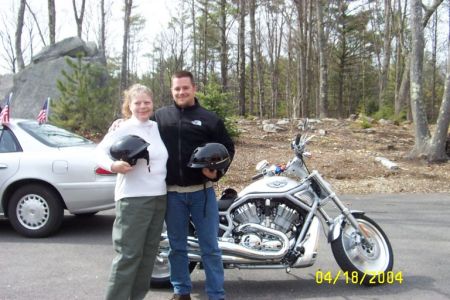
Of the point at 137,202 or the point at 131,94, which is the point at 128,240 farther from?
the point at 131,94

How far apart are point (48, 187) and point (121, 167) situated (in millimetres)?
3298

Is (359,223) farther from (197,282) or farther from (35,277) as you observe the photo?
(35,277)

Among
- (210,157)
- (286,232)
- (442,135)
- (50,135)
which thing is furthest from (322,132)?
(210,157)

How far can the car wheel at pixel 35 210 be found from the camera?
6297 mm

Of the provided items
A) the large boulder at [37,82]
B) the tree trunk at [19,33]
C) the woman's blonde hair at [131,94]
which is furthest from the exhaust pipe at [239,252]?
the tree trunk at [19,33]

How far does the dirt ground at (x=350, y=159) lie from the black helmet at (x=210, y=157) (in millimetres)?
6140

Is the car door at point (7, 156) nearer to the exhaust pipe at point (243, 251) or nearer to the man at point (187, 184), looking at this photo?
the exhaust pipe at point (243, 251)

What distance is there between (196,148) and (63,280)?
216 centimetres

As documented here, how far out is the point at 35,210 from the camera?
6.30 metres

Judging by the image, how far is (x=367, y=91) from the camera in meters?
48.3

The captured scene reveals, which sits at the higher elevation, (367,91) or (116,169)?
(367,91)

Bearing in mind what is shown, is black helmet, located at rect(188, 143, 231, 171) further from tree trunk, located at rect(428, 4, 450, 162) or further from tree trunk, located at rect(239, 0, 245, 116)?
Answer: tree trunk, located at rect(239, 0, 245, 116)

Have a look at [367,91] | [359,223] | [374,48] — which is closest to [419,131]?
[359,223]
